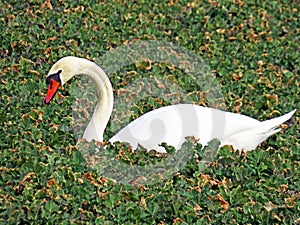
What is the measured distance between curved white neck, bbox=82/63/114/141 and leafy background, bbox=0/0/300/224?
189 mm

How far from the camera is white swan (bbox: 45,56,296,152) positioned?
5.40 meters

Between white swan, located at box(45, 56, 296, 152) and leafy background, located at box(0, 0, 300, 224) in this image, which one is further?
white swan, located at box(45, 56, 296, 152)

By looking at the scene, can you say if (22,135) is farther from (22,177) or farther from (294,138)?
(294,138)

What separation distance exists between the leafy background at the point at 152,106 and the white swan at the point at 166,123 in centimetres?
19

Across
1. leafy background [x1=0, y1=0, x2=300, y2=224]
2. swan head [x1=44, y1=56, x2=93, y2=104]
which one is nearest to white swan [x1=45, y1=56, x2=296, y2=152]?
swan head [x1=44, y1=56, x2=93, y2=104]

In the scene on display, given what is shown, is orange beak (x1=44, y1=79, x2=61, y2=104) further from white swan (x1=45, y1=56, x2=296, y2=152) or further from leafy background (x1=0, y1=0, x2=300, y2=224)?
leafy background (x1=0, y1=0, x2=300, y2=224)

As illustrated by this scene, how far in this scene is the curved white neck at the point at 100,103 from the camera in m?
5.42

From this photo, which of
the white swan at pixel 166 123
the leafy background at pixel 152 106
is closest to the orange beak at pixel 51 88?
the white swan at pixel 166 123

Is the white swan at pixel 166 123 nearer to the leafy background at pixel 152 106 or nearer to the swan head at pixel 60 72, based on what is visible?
the swan head at pixel 60 72

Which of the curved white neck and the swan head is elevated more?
the swan head

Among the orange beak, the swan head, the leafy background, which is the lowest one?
the leafy background

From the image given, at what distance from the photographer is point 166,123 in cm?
556

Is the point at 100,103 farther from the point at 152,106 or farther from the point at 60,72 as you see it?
the point at 152,106

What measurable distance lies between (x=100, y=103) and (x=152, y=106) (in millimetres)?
612
